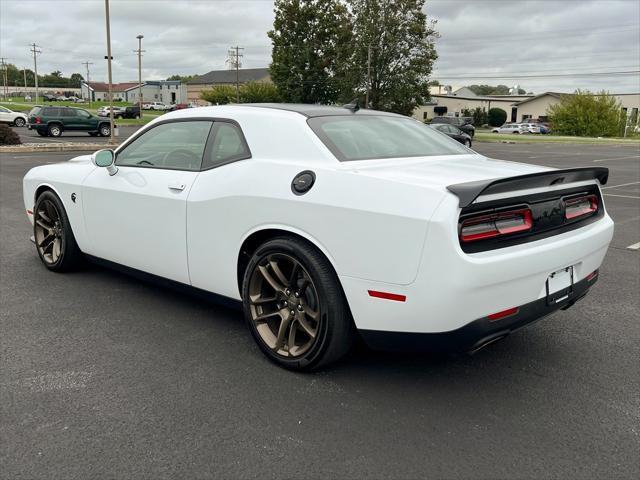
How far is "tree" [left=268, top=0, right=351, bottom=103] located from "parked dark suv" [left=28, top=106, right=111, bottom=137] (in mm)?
23591

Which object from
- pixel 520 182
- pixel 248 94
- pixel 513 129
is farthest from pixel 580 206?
Answer: pixel 248 94

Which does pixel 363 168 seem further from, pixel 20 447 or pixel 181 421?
pixel 20 447

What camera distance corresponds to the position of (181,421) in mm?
2773

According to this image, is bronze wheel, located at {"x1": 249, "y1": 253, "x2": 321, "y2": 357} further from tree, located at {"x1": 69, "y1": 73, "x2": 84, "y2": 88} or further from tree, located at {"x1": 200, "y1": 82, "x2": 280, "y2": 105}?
tree, located at {"x1": 69, "y1": 73, "x2": 84, "y2": 88}

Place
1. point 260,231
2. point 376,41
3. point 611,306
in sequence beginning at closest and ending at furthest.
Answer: point 260,231 < point 611,306 < point 376,41

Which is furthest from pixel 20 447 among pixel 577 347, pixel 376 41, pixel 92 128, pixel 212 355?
pixel 376 41

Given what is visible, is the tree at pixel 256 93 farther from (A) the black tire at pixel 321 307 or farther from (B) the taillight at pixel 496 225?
(B) the taillight at pixel 496 225

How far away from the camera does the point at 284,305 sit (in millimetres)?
3316

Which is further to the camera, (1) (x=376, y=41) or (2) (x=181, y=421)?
(1) (x=376, y=41)

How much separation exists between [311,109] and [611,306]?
2872mm

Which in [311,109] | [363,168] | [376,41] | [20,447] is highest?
[376,41]

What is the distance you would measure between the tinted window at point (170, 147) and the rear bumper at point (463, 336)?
175 cm

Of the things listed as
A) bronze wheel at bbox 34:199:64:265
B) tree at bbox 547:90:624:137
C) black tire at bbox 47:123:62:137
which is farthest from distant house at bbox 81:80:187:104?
bronze wheel at bbox 34:199:64:265

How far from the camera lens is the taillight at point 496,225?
2707 millimetres
